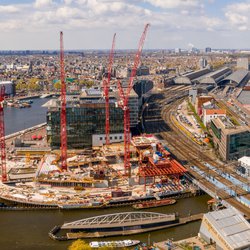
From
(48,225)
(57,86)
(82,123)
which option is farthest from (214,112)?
(57,86)

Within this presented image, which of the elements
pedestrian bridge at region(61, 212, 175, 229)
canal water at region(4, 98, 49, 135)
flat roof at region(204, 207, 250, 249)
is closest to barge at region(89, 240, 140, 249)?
pedestrian bridge at region(61, 212, 175, 229)

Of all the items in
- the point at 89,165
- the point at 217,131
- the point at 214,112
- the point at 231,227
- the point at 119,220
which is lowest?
the point at 119,220

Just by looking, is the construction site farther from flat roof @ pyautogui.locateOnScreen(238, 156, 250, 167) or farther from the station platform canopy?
the station platform canopy

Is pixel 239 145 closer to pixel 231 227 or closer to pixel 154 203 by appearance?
pixel 154 203

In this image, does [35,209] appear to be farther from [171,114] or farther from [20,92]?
[20,92]

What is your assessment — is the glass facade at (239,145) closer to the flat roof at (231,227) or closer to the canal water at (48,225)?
the canal water at (48,225)

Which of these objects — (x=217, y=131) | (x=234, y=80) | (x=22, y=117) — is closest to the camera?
(x=217, y=131)

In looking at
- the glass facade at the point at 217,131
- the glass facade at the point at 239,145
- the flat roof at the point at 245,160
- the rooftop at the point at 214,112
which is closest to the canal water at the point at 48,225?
the flat roof at the point at 245,160
